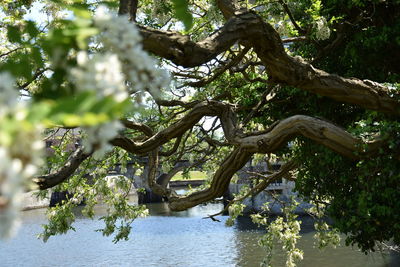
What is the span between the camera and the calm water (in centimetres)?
2034

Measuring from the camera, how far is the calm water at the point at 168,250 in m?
20.3

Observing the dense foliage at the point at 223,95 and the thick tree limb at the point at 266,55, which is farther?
the thick tree limb at the point at 266,55

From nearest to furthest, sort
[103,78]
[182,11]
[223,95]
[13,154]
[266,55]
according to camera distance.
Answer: [13,154], [103,78], [182,11], [266,55], [223,95]

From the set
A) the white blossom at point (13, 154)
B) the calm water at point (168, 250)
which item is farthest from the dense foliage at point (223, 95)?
the calm water at point (168, 250)

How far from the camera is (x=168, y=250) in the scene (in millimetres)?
23484

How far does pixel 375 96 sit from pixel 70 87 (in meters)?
4.53

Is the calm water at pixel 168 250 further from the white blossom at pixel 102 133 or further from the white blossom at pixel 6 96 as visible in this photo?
the white blossom at pixel 6 96

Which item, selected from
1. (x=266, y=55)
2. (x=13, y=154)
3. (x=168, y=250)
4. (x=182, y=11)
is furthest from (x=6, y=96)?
(x=168, y=250)

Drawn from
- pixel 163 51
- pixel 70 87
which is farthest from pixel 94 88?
pixel 163 51

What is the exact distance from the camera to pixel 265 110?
8352 millimetres

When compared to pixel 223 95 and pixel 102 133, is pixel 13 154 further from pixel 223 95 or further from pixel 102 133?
pixel 223 95

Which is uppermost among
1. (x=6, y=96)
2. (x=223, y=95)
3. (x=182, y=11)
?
(x=223, y=95)

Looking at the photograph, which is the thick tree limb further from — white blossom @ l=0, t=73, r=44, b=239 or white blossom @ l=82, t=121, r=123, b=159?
white blossom @ l=0, t=73, r=44, b=239

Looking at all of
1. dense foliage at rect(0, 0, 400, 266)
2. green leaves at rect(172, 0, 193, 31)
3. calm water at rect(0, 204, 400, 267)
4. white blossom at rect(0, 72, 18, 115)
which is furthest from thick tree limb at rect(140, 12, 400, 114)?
calm water at rect(0, 204, 400, 267)
